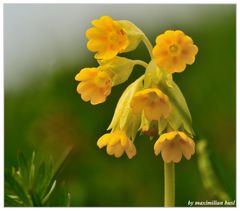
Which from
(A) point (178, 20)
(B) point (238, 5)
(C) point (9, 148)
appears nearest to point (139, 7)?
(A) point (178, 20)

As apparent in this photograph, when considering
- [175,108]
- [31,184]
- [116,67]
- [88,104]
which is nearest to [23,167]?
[31,184]

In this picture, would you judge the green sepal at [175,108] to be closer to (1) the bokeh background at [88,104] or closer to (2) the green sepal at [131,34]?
(2) the green sepal at [131,34]

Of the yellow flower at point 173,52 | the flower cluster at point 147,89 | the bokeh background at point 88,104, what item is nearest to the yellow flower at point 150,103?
the flower cluster at point 147,89

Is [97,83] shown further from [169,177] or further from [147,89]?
[169,177]

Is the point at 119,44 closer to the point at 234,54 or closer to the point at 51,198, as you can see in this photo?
the point at 51,198

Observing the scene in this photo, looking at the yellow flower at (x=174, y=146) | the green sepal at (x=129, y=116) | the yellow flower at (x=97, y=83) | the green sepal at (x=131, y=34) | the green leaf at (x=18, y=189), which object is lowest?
the green leaf at (x=18, y=189)

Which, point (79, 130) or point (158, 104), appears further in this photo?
point (79, 130)
